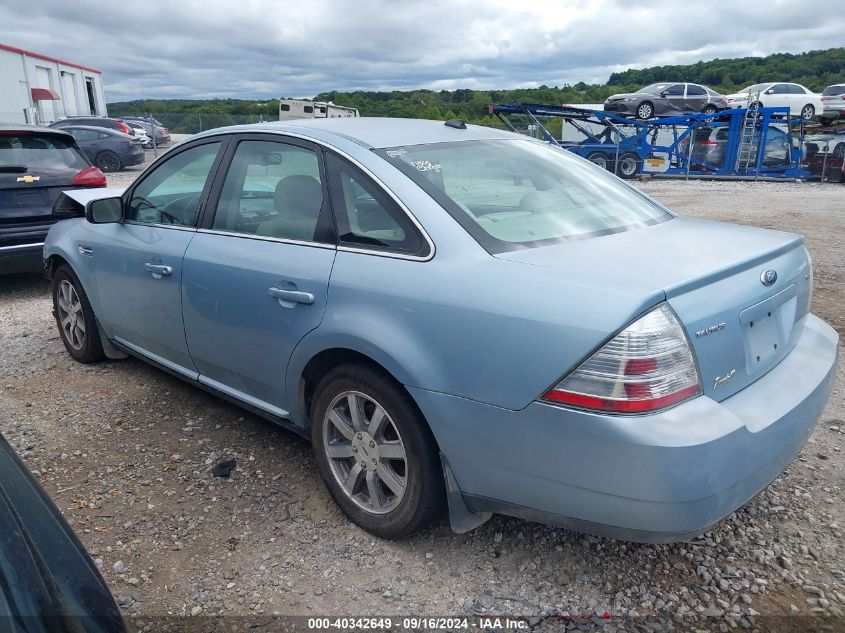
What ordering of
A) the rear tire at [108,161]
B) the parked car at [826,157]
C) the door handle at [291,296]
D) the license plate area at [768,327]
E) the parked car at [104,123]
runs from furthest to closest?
the parked car at [104,123] < the rear tire at [108,161] < the parked car at [826,157] < the door handle at [291,296] < the license plate area at [768,327]

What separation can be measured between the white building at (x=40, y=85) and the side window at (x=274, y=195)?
29579mm

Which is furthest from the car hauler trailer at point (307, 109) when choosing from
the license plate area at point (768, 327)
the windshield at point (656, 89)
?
the license plate area at point (768, 327)

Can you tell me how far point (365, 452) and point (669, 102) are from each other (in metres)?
Result: 25.3

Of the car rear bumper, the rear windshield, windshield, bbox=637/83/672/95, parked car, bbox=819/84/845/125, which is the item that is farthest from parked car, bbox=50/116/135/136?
parked car, bbox=819/84/845/125

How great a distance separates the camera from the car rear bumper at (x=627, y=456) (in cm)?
193

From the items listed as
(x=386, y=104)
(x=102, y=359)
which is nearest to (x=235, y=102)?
(x=386, y=104)

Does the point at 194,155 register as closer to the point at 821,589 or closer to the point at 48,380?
the point at 48,380

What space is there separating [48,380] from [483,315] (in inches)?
139

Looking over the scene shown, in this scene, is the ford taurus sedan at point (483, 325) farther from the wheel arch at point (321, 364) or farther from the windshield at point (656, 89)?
the windshield at point (656, 89)

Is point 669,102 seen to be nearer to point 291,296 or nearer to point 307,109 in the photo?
point 307,109

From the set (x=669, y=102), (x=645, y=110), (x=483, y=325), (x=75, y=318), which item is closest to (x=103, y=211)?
(x=75, y=318)

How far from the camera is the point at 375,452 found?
2.62 meters

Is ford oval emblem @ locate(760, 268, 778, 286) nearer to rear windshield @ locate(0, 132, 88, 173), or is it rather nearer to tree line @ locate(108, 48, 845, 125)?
rear windshield @ locate(0, 132, 88, 173)

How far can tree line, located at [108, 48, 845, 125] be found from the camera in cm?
4641
